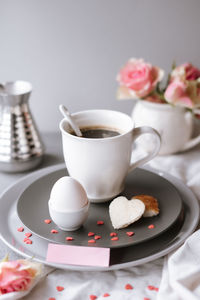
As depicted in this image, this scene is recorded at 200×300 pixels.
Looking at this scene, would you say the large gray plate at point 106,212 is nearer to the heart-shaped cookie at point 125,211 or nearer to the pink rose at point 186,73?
the heart-shaped cookie at point 125,211

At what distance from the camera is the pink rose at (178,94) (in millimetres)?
975

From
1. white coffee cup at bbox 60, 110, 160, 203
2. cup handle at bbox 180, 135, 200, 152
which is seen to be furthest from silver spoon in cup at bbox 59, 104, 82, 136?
cup handle at bbox 180, 135, 200, 152

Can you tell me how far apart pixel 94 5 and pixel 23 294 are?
2.50 feet

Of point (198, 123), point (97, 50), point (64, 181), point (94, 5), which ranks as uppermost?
point (94, 5)

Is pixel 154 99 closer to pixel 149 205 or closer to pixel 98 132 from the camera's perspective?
pixel 98 132

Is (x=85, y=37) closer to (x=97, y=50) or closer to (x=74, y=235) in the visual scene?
(x=97, y=50)

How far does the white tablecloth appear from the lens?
2.06 ft

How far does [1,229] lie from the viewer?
738mm

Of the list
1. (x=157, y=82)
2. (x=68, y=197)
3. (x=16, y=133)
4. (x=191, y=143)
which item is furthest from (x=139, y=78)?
(x=68, y=197)

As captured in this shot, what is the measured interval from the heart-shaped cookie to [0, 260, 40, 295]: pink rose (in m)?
0.16

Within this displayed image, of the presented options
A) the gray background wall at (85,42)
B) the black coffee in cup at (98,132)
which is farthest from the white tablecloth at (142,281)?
the gray background wall at (85,42)

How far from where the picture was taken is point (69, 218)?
0.70 metres

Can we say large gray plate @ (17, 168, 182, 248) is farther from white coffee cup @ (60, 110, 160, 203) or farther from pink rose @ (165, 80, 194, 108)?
pink rose @ (165, 80, 194, 108)

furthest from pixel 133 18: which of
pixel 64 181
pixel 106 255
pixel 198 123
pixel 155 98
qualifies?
pixel 106 255
